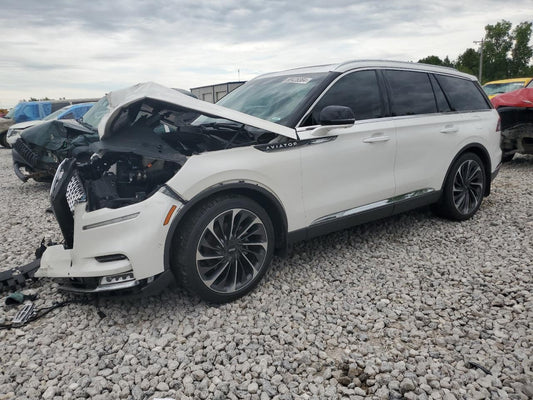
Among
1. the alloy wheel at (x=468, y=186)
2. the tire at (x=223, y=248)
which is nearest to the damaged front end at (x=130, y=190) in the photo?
the tire at (x=223, y=248)

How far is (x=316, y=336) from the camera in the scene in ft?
8.96

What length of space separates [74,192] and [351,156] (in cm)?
232

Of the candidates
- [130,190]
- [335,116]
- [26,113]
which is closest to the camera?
[130,190]

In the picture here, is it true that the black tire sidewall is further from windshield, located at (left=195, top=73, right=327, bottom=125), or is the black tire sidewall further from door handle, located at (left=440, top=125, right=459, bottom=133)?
windshield, located at (left=195, top=73, right=327, bottom=125)

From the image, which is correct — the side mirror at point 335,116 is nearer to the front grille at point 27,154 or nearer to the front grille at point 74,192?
the front grille at point 74,192

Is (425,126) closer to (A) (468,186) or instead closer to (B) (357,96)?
(B) (357,96)

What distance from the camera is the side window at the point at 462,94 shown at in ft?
15.3

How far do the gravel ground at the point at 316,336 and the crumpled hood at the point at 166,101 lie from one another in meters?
1.35

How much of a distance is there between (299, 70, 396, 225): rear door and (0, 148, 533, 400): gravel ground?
2.04ft

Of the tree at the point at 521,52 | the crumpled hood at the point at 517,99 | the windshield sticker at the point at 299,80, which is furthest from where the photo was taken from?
the tree at the point at 521,52

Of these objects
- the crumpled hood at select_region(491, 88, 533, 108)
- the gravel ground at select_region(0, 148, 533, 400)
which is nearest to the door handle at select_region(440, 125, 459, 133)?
the gravel ground at select_region(0, 148, 533, 400)

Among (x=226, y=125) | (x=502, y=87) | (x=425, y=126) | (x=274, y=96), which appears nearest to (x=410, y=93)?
(x=425, y=126)

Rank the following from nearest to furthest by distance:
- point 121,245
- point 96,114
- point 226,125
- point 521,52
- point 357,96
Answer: point 121,245
point 226,125
point 357,96
point 96,114
point 521,52

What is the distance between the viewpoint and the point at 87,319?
9.88 ft
